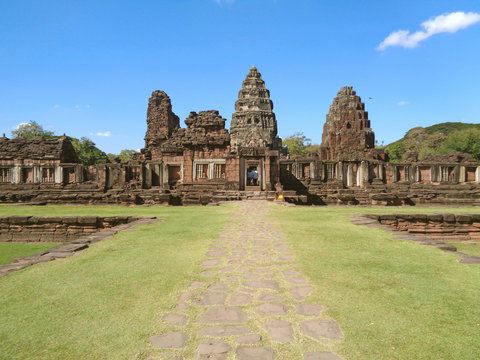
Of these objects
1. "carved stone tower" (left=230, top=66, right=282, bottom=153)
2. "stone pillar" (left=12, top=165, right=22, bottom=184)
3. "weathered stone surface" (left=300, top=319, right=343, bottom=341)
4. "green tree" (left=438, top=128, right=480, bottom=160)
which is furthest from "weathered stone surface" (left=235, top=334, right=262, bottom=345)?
"green tree" (left=438, top=128, right=480, bottom=160)

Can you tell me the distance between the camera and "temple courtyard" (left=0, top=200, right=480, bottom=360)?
2301 mm

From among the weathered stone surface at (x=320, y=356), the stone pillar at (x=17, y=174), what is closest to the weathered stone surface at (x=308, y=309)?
the weathered stone surface at (x=320, y=356)

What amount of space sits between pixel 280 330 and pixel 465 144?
52306mm

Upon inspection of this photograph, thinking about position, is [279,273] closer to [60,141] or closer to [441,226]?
[441,226]

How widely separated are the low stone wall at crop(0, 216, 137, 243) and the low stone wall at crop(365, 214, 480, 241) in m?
10.0

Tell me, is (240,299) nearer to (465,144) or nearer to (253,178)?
(253,178)

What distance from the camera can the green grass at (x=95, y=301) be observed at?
2.34m

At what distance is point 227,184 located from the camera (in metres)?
19.0

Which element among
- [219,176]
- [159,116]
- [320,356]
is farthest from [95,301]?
[159,116]

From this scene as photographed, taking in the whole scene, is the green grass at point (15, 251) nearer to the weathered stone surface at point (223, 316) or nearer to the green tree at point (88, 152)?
the weathered stone surface at point (223, 316)

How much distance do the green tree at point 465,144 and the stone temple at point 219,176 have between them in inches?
959

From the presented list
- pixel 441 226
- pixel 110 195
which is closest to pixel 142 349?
pixel 441 226

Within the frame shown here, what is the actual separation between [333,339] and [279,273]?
1.76m

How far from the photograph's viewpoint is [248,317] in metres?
2.85
